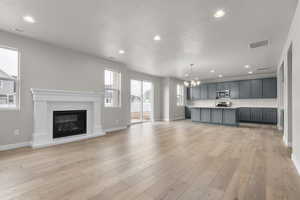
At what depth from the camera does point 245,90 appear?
8320mm

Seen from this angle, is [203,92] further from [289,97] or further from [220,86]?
[289,97]

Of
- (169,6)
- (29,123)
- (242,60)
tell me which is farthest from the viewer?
(242,60)

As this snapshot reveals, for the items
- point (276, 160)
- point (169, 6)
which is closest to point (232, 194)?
point (276, 160)

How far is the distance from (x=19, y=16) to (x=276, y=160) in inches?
226

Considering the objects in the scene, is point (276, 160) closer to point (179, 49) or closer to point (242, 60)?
point (179, 49)

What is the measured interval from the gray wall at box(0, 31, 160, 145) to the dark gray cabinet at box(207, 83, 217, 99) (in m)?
6.90

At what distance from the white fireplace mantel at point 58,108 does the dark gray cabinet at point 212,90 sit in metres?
7.17

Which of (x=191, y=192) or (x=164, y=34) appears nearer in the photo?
(x=191, y=192)

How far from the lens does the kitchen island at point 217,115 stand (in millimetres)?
6869

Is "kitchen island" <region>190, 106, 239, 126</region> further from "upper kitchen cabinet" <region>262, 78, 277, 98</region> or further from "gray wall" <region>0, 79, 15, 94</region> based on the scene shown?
"gray wall" <region>0, 79, 15, 94</region>

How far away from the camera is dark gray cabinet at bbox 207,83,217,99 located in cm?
927

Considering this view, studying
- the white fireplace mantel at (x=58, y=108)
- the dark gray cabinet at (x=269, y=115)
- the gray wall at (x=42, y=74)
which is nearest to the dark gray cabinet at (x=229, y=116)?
the dark gray cabinet at (x=269, y=115)

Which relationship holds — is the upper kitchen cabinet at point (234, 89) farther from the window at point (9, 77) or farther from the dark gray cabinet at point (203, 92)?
the window at point (9, 77)

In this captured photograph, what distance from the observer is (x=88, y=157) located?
2982 millimetres
